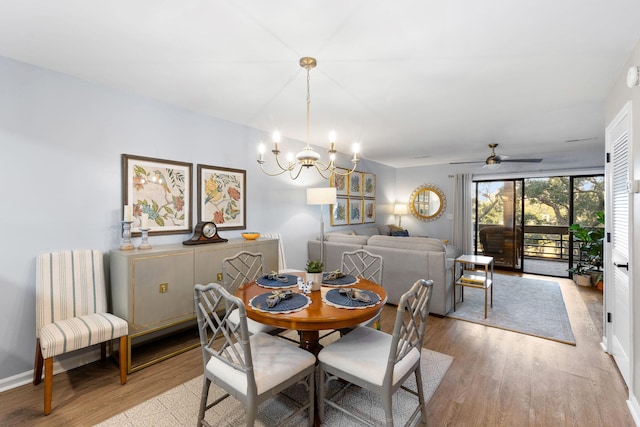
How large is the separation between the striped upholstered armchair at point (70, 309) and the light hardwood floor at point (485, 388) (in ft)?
0.55

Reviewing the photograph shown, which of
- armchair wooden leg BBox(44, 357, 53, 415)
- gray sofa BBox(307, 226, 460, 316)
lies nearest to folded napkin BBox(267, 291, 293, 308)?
armchair wooden leg BBox(44, 357, 53, 415)

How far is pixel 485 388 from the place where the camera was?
2.17 metres

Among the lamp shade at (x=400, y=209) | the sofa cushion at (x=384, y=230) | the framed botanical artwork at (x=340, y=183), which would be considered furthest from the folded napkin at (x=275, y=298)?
the lamp shade at (x=400, y=209)

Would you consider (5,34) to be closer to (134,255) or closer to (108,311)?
(134,255)

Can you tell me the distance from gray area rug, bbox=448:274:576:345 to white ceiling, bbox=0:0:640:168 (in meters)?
2.39

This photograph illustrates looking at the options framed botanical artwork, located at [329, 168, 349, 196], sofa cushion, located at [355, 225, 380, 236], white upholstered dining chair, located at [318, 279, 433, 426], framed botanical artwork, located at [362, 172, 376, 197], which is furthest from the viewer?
framed botanical artwork, located at [362, 172, 376, 197]

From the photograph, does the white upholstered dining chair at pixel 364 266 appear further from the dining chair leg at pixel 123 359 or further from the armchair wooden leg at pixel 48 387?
the armchair wooden leg at pixel 48 387

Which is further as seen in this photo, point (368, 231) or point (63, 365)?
point (368, 231)

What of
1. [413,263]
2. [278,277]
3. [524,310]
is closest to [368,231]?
[413,263]

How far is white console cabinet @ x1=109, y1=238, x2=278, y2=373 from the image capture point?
234 centimetres

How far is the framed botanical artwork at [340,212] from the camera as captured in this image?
17.1 feet

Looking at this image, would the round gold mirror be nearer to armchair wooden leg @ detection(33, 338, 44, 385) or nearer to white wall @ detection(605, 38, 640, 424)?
white wall @ detection(605, 38, 640, 424)

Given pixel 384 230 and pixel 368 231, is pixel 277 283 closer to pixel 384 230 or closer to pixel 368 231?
pixel 368 231

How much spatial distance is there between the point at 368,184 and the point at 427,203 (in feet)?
5.91
